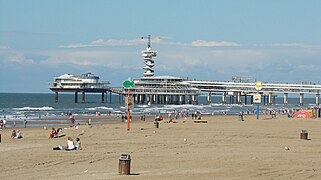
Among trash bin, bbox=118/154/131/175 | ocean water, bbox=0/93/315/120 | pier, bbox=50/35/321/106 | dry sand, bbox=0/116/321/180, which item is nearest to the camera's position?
trash bin, bbox=118/154/131/175

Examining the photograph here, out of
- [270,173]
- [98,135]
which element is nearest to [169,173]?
[270,173]

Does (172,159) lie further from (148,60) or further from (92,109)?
(148,60)

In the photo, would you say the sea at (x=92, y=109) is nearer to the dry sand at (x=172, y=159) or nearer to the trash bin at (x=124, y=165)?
the dry sand at (x=172, y=159)

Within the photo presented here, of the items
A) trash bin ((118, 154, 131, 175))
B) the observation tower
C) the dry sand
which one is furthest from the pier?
trash bin ((118, 154, 131, 175))

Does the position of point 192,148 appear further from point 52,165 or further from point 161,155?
point 52,165

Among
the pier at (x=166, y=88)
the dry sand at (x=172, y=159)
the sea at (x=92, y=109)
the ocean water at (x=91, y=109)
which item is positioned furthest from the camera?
the pier at (x=166, y=88)

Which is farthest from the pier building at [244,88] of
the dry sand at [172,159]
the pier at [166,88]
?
the dry sand at [172,159]

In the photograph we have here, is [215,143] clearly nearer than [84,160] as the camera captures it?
No

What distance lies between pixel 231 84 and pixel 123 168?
119 metres

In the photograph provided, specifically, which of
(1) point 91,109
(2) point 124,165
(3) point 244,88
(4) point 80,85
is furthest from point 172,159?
(3) point 244,88

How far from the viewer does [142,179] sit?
567 inches

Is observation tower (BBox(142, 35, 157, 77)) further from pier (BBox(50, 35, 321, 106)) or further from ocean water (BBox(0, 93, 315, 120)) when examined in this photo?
ocean water (BBox(0, 93, 315, 120))

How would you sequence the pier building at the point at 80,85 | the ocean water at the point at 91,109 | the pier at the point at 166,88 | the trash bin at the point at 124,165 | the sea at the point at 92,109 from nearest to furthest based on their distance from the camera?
the trash bin at the point at 124,165 → the sea at the point at 92,109 → the ocean water at the point at 91,109 → the pier at the point at 166,88 → the pier building at the point at 80,85

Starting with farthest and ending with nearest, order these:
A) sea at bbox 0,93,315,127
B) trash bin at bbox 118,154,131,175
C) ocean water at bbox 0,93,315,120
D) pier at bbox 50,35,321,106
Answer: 1. pier at bbox 50,35,321,106
2. ocean water at bbox 0,93,315,120
3. sea at bbox 0,93,315,127
4. trash bin at bbox 118,154,131,175
